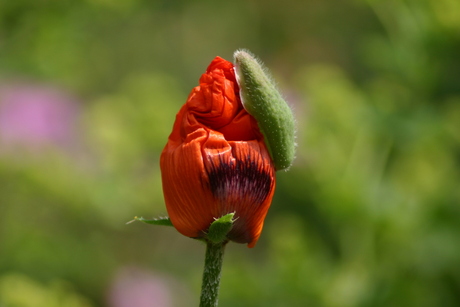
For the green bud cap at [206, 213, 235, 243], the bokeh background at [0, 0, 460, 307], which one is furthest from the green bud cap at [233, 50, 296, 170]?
the bokeh background at [0, 0, 460, 307]

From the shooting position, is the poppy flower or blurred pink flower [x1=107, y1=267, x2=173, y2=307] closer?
the poppy flower

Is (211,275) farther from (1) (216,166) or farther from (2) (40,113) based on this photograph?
(2) (40,113)

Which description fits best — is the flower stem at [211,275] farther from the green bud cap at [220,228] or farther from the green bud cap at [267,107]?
the green bud cap at [267,107]

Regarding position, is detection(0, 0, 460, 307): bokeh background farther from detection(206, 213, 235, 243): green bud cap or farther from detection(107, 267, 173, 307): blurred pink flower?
detection(206, 213, 235, 243): green bud cap

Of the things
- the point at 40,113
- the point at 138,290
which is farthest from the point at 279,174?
the point at 40,113

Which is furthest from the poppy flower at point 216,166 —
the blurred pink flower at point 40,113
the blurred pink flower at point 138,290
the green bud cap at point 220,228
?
the blurred pink flower at point 138,290
